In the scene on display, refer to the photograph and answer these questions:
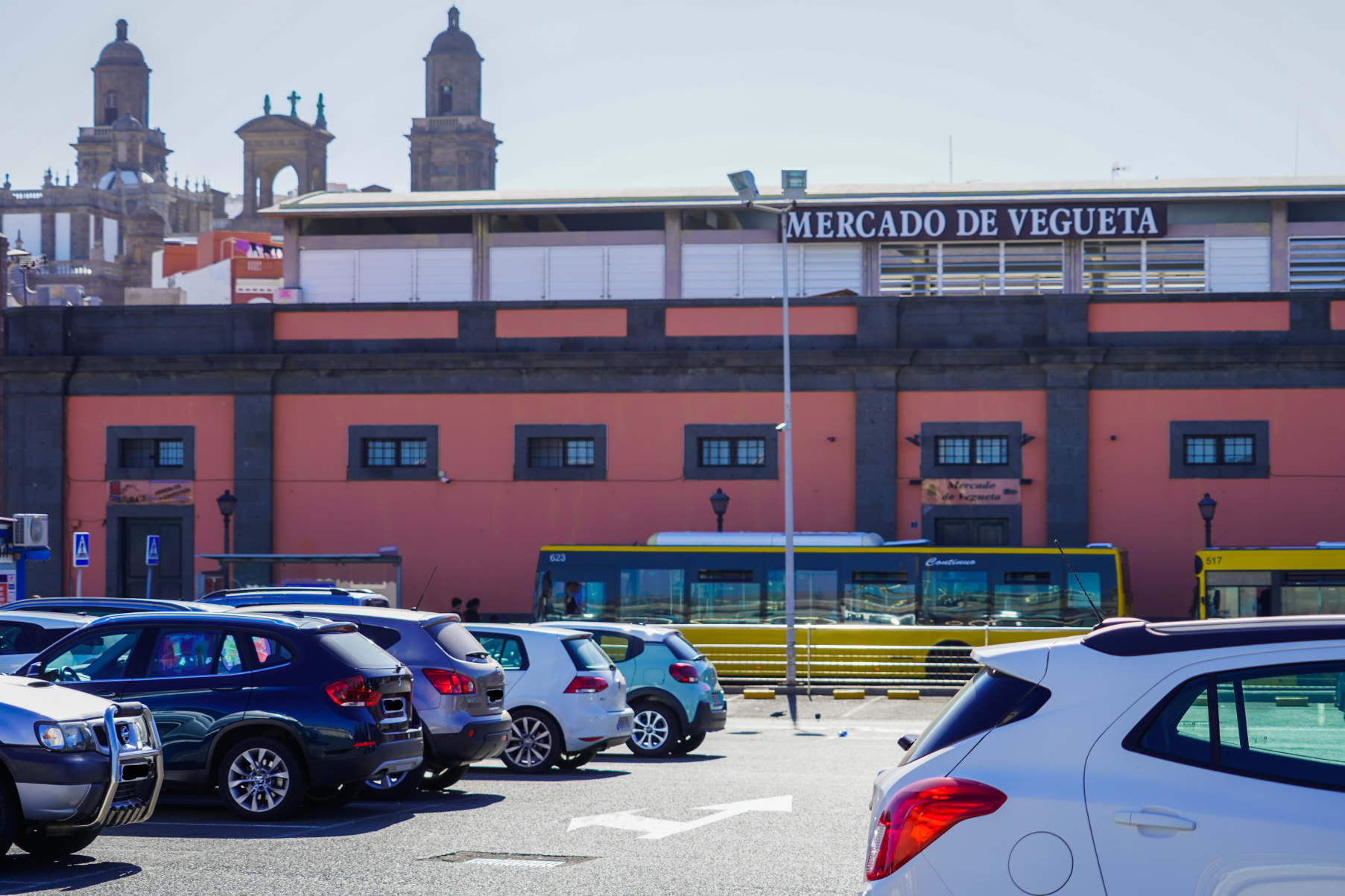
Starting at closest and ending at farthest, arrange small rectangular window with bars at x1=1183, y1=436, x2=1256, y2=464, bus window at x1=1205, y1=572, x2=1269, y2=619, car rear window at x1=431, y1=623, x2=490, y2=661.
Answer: car rear window at x1=431, y1=623, x2=490, y2=661 → bus window at x1=1205, y1=572, x2=1269, y2=619 → small rectangular window with bars at x1=1183, y1=436, x2=1256, y2=464

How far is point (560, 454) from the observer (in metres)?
33.2

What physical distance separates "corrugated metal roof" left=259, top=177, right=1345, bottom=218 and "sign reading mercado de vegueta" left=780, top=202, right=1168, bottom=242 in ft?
0.80

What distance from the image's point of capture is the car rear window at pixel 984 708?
463 cm

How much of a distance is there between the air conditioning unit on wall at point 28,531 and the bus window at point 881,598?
14.2 m

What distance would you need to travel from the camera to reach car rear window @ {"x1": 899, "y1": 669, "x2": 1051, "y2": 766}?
4629mm

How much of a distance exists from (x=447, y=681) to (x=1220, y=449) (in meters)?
23.6

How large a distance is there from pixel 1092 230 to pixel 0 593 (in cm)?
2509

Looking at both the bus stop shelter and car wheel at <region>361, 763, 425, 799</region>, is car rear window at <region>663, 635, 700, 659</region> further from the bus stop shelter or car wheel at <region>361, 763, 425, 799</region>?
the bus stop shelter

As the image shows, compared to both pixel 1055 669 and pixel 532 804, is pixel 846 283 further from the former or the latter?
pixel 1055 669

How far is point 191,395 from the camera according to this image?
33.8m

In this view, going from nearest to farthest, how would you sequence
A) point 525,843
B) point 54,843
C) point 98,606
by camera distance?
point 54,843 → point 525,843 → point 98,606

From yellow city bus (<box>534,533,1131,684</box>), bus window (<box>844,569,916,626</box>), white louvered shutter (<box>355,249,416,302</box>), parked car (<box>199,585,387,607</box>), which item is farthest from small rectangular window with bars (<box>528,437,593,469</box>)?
parked car (<box>199,585,387,607</box>)

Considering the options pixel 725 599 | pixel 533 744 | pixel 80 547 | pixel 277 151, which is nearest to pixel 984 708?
pixel 533 744

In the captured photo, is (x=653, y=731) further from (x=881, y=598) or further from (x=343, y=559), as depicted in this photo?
(x=343, y=559)
